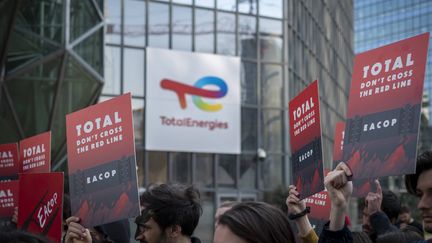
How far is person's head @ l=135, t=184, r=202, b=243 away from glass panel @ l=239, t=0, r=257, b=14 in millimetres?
21024

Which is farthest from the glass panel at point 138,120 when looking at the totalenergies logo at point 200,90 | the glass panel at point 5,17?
the glass panel at point 5,17

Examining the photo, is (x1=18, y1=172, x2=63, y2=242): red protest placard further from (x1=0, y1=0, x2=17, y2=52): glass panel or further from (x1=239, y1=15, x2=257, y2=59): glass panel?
(x1=239, y1=15, x2=257, y2=59): glass panel

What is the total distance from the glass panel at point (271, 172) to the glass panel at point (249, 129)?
0.74 metres

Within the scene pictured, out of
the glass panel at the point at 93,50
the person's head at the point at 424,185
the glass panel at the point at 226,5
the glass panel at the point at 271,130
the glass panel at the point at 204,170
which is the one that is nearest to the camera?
the person's head at the point at 424,185

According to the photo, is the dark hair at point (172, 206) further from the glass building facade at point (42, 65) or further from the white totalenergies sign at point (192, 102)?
the white totalenergies sign at point (192, 102)

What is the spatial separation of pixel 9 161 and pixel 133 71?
1653 cm

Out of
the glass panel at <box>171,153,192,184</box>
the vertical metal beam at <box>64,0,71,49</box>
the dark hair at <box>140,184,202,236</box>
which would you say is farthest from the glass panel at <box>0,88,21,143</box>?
the glass panel at <box>171,153,192,184</box>

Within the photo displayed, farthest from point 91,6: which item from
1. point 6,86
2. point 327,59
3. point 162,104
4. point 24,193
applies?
point 327,59

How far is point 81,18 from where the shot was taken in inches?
510

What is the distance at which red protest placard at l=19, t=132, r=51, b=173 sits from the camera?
4.88 metres

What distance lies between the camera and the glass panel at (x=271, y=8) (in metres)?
24.6

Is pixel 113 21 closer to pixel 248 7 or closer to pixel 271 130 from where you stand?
pixel 248 7

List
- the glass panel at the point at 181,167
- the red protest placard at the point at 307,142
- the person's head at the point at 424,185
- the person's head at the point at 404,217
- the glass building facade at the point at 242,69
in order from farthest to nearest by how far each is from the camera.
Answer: the glass panel at the point at 181,167 < the glass building facade at the point at 242,69 < the person's head at the point at 404,217 < the red protest placard at the point at 307,142 < the person's head at the point at 424,185

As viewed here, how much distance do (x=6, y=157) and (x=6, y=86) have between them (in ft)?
21.8
